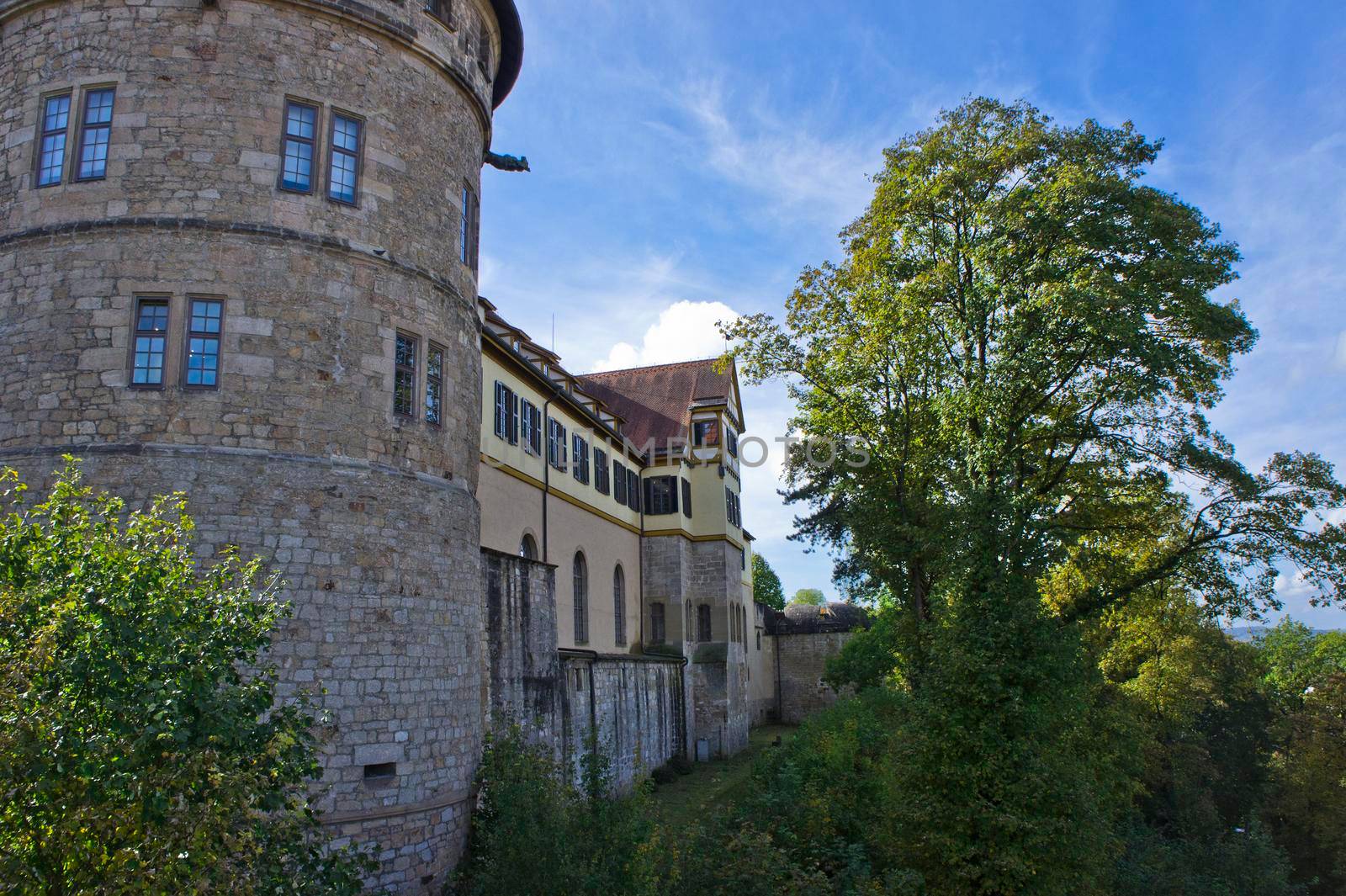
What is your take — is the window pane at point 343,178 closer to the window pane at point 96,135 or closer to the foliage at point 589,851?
the window pane at point 96,135

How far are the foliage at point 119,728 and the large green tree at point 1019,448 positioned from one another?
1112 cm

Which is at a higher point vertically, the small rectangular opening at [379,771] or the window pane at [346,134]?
the window pane at [346,134]

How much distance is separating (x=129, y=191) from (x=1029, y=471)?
674 inches

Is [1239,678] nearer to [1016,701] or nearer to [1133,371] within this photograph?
[1133,371]

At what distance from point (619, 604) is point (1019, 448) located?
17149 mm

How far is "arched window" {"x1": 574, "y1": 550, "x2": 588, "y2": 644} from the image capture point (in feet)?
96.2

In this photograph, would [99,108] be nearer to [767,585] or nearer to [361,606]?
[361,606]

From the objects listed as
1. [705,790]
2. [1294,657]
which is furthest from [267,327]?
[1294,657]

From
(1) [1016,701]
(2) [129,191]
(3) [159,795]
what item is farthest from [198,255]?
(1) [1016,701]

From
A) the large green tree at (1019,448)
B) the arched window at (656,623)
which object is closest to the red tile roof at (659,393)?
the arched window at (656,623)

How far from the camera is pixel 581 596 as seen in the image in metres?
29.6

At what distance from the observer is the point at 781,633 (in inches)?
2192

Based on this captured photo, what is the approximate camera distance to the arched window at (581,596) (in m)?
29.3

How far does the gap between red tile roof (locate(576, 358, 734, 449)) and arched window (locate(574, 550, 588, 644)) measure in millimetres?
9009
